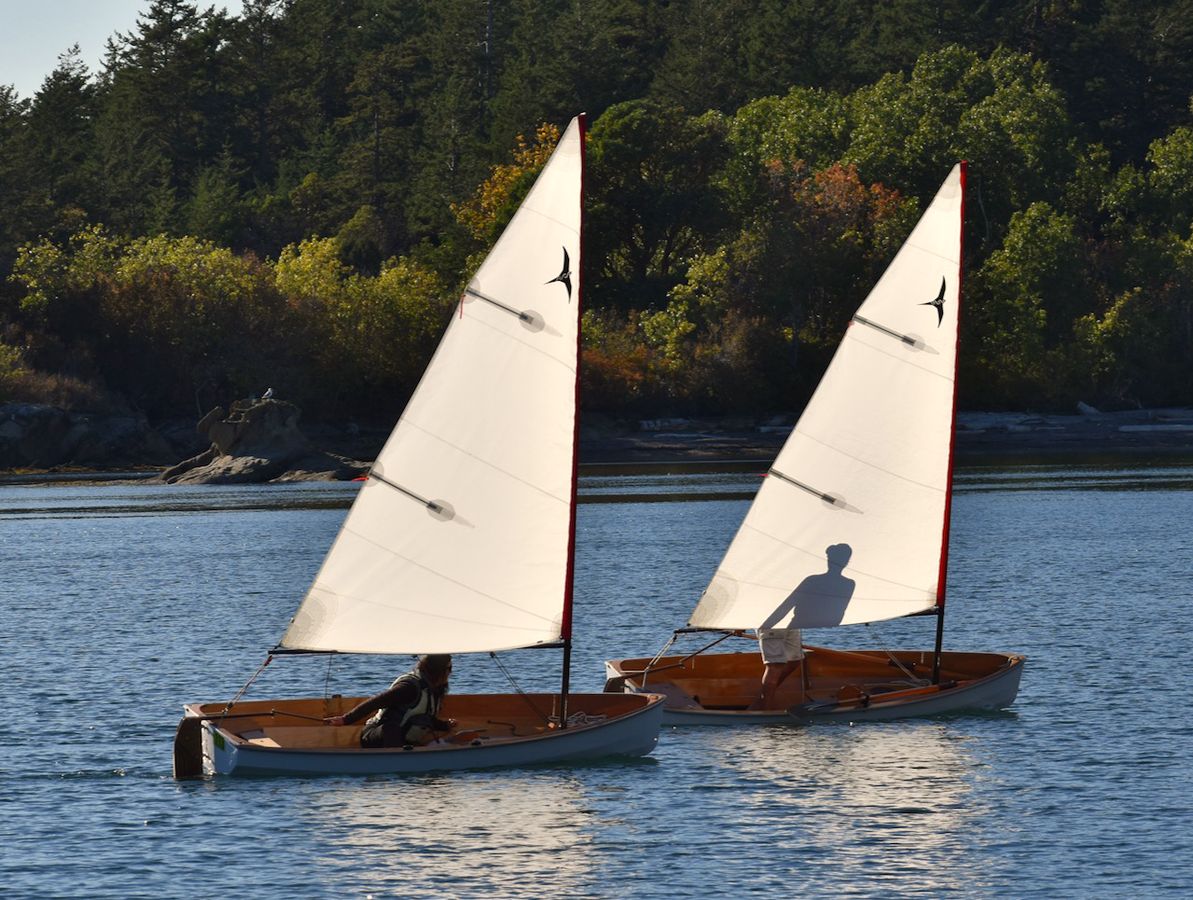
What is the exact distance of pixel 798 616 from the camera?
103 ft

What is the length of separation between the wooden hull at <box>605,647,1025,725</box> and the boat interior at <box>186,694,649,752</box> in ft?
5.80

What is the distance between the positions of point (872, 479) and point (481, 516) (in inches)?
319

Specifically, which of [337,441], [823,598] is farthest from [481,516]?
[337,441]

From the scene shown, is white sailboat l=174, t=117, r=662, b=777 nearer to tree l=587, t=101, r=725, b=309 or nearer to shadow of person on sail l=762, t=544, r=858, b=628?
shadow of person on sail l=762, t=544, r=858, b=628

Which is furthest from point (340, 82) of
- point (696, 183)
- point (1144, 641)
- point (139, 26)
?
point (1144, 641)

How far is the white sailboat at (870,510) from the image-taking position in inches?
1240

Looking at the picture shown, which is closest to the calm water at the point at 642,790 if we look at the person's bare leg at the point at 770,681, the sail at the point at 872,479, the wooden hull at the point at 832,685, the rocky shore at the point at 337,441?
the wooden hull at the point at 832,685

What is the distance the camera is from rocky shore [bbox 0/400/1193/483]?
115m

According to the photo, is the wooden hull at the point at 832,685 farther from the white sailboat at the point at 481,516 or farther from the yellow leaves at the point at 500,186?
the yellow leaves at the point at 500,186

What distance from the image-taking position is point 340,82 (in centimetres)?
17812

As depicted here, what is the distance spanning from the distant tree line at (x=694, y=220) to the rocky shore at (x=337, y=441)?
220cm

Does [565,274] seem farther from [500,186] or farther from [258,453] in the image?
[500,186]

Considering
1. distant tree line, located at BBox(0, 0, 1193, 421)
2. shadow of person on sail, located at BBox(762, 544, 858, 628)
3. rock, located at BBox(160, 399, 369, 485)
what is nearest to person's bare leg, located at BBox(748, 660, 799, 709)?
shadow of person on sail, located at BBox(762, 544, 858, 628)

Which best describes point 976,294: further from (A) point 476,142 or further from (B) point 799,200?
(A) point 476,142
